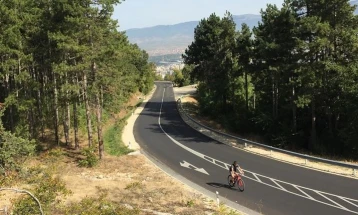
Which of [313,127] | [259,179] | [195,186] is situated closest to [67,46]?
[195,186]

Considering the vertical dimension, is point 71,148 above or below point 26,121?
below

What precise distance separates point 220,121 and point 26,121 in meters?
25.0

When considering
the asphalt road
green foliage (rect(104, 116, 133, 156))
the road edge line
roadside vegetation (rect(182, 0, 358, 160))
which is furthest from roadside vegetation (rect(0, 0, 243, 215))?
roadside vegetation (rect(182, 0, 358, 160))

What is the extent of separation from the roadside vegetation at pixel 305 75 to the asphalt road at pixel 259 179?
6610 mm

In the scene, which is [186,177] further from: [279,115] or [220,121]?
[220,121]

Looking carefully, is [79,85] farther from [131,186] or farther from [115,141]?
[115,141]

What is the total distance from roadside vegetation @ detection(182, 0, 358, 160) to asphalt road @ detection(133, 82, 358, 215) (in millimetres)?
6610

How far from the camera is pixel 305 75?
28.7 meters

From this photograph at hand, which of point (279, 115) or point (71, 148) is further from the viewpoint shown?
point (279, 115)

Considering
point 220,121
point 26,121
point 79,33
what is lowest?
point 220,121

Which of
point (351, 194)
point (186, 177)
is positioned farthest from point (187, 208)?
point (351, 194)

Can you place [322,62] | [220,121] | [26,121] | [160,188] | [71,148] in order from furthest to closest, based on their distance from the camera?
[220,121]
[26,121]
[71,148]
[322,62]
[160,188]

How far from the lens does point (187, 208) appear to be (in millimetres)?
16062

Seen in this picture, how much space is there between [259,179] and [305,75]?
11609 mm
